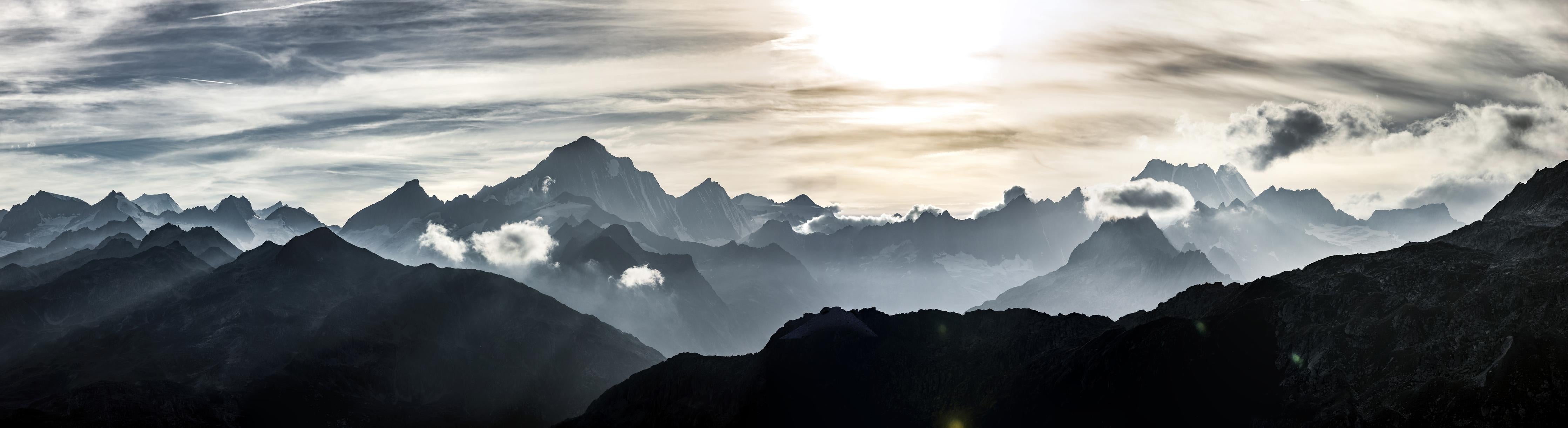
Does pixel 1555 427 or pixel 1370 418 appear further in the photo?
pixel 1370 418

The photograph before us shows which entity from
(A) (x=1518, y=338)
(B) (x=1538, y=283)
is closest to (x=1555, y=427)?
(A) (x=1518, y=338)

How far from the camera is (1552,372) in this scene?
180 metres

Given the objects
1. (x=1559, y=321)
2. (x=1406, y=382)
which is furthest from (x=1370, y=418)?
(x=1559, y=321)

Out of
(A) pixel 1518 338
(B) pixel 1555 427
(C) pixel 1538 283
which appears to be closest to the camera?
(B) pixel 1555 427

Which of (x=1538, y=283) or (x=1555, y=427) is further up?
(x=1538, y=283)

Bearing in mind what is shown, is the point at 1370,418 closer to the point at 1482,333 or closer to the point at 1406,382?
the point at 1406,382

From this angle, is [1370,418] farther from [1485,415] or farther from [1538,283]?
[1538,283]

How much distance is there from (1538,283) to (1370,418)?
4484cm

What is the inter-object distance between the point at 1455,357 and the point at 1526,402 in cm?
1949

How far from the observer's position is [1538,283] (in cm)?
19812

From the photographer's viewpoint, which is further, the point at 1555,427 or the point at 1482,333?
the point at 1482,333

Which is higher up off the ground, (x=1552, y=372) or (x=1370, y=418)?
(x=1552, y=372)

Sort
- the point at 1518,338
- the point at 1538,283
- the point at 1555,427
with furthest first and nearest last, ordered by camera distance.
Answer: the point at 1538,283
the point at 1518,338
the point at 1555,427

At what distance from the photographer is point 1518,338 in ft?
610
